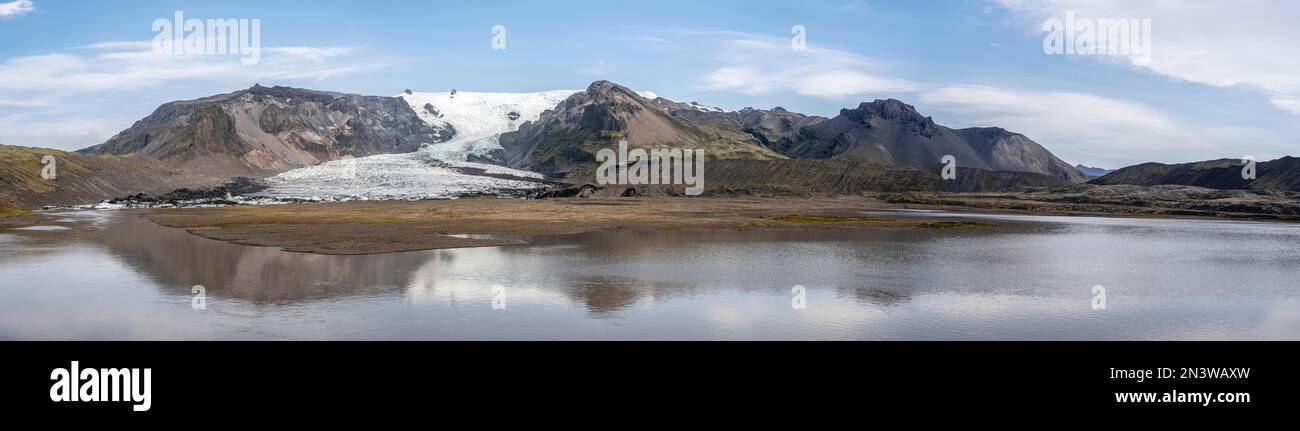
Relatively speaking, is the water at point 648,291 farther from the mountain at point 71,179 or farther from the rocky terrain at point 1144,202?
the rocky terrain at point 1144,202

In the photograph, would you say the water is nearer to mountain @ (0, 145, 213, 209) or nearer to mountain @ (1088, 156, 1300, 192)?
mountain @ (0, 145, 213, 209)

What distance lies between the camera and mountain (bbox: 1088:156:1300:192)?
5261 inches

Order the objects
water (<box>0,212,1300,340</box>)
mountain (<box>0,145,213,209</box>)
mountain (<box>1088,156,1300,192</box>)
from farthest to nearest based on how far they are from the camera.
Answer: mountain (<box>1088,156,1300,192</box>) < mountain (<box>0,145,213,209</box>) < water (<box>0,212,1300,340</box>)

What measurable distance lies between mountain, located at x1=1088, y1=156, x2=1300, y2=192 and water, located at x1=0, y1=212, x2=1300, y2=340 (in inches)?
4232

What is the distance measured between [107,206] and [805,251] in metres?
87.4

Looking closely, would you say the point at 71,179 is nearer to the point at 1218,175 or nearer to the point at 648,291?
the point at 648,291

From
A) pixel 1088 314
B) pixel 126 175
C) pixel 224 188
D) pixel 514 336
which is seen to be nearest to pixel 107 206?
pixel 126 175

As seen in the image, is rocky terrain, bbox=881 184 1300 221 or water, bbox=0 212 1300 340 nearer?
water, bbox=0 212 1300 340

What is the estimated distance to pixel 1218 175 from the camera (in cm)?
15112

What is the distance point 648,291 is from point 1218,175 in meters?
160

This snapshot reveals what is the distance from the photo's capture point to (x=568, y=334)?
799 inches

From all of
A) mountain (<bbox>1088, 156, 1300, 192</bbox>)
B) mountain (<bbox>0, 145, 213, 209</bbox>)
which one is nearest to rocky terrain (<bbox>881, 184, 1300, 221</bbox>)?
mountain (<bbox>1088, 156, 1300, 192</bbox>)

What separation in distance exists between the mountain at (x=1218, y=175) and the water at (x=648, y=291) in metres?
108
